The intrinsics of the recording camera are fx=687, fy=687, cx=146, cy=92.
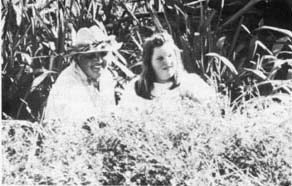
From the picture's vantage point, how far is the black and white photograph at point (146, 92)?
9.12 feet

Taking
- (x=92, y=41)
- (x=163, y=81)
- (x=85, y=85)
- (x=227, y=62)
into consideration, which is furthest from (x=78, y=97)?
(x=227, y=62)

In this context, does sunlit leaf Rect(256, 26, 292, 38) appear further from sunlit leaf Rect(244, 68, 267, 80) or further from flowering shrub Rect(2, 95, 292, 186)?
flowering shrub Rect(2, 95, 292, 186)

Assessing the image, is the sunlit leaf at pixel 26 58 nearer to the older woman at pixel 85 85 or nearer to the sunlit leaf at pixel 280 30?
the older woman at pixel 85 85

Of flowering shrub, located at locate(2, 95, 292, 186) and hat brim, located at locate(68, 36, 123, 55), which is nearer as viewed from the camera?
flowering shrub, located at locate(2, 95, 292, 186)

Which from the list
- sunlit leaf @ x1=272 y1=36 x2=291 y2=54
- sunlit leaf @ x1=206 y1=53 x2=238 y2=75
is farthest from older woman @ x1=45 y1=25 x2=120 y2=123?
sunlit leaf @ x1=272 y1=36 x2=291 y2=54

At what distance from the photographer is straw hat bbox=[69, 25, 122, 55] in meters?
3.24

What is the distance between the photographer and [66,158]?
2.83m

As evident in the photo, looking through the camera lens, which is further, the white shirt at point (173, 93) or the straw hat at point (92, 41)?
the straw hat at point (92, 41)

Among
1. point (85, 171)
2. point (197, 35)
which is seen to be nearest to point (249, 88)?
point (197, 35)

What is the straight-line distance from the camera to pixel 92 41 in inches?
129

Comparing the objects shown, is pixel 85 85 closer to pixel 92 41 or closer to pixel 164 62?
pixel 92 41

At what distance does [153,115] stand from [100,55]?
0.46 meters

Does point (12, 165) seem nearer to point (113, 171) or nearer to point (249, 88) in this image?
point (113, 171)

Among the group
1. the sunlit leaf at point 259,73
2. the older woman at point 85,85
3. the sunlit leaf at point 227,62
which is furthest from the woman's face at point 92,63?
the sunlit leaf at point 259,73
